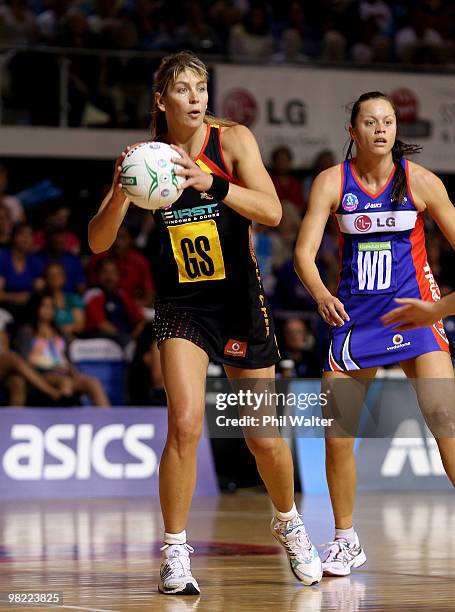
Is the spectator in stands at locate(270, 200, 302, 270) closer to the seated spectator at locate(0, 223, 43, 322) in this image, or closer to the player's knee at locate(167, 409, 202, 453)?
the seated spectator at locate(0, 223, 43, 322)

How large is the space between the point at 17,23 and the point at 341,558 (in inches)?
385

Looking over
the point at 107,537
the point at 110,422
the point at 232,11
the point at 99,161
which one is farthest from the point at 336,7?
the point at 107,537

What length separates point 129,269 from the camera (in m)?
13.8

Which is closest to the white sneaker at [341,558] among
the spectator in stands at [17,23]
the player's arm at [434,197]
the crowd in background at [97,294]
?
the player's arm at [434,197]

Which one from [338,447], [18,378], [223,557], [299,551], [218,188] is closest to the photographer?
[218,188]

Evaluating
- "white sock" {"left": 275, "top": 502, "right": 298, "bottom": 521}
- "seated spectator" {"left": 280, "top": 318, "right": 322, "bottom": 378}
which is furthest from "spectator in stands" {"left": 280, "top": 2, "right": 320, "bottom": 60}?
"white sock" {"left": 275, "top": 502, "right": 298, "bottom": 521}

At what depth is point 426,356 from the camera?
5.89 m

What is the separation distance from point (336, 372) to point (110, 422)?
17.5ft

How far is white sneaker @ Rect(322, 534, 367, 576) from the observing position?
6047 millimetres

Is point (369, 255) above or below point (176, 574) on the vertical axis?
above

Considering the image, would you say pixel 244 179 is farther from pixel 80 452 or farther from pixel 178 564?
pixel 80 452

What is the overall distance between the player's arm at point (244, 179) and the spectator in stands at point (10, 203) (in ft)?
26.9

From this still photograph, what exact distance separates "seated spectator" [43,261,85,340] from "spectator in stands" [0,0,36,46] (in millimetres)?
3023

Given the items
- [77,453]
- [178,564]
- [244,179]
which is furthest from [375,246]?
[77,453]
